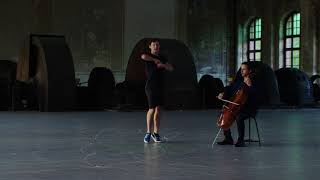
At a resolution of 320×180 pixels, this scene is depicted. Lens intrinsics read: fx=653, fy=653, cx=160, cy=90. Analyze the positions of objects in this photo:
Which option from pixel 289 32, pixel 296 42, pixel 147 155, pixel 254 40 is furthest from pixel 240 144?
pixel 254 40

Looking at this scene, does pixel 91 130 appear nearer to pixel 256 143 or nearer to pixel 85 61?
pixel 256 143

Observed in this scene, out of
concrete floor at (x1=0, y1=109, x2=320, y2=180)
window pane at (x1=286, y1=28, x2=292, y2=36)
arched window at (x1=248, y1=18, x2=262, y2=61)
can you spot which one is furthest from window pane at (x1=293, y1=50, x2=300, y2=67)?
concrete floor at (x1=0, y1=109, x2=320, y2=180)

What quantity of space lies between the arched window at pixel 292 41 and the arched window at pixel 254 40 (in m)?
2.20

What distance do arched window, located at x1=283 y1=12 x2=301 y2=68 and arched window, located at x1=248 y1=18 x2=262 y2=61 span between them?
2.20 metres

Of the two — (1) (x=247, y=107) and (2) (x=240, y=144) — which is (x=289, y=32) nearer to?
(1) (x=247, y=107)

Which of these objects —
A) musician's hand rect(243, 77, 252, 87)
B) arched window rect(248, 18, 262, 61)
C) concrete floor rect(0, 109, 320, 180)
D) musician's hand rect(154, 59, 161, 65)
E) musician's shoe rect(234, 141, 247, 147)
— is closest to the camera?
concrete floor rect(0, 109, 320, 180)

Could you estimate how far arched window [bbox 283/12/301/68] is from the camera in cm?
3756

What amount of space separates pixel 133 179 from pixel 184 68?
18.9 m

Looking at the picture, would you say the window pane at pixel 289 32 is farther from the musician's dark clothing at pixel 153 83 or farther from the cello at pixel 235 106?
the musician's dark clothing at pixel 153 83

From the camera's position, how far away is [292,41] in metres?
37.9

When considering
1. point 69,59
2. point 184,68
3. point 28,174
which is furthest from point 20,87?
point 28,174

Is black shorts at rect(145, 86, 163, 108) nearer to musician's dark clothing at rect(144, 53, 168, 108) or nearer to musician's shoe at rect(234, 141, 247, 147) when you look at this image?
musician's dark clothing at rect(144, 53, 168, 108)

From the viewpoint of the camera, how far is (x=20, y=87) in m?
24.4

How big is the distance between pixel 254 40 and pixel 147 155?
105 ft
